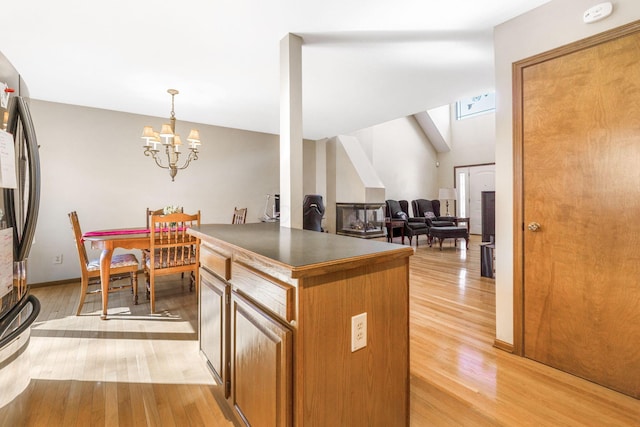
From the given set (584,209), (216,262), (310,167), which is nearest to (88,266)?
(216,262)

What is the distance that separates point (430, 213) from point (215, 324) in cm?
688

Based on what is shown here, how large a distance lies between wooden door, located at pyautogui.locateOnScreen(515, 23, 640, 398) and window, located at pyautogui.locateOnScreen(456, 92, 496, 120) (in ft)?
23.5

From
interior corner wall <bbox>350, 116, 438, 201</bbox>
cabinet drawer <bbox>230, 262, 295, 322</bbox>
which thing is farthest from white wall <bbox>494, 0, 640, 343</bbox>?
interior corner wall <bbox>350, 116, 438, 201</bbox>

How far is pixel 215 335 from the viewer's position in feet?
5.59

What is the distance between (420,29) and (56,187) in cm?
459

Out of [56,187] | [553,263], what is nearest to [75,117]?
[56,187]

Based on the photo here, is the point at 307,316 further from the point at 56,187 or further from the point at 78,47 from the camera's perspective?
the point at 56,187

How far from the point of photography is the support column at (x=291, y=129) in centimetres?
233

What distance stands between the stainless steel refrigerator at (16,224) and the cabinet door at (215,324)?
2.46 feet

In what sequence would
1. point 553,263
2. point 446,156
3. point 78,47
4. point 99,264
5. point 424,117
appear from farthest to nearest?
point 446,156 → point 424,117 → point 99,264 → point 78,47 → point 553,263

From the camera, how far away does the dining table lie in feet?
9.02

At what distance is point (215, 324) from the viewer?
1688 mm

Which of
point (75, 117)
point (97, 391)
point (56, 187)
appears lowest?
point (97, 391)

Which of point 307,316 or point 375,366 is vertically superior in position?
point 307,316
